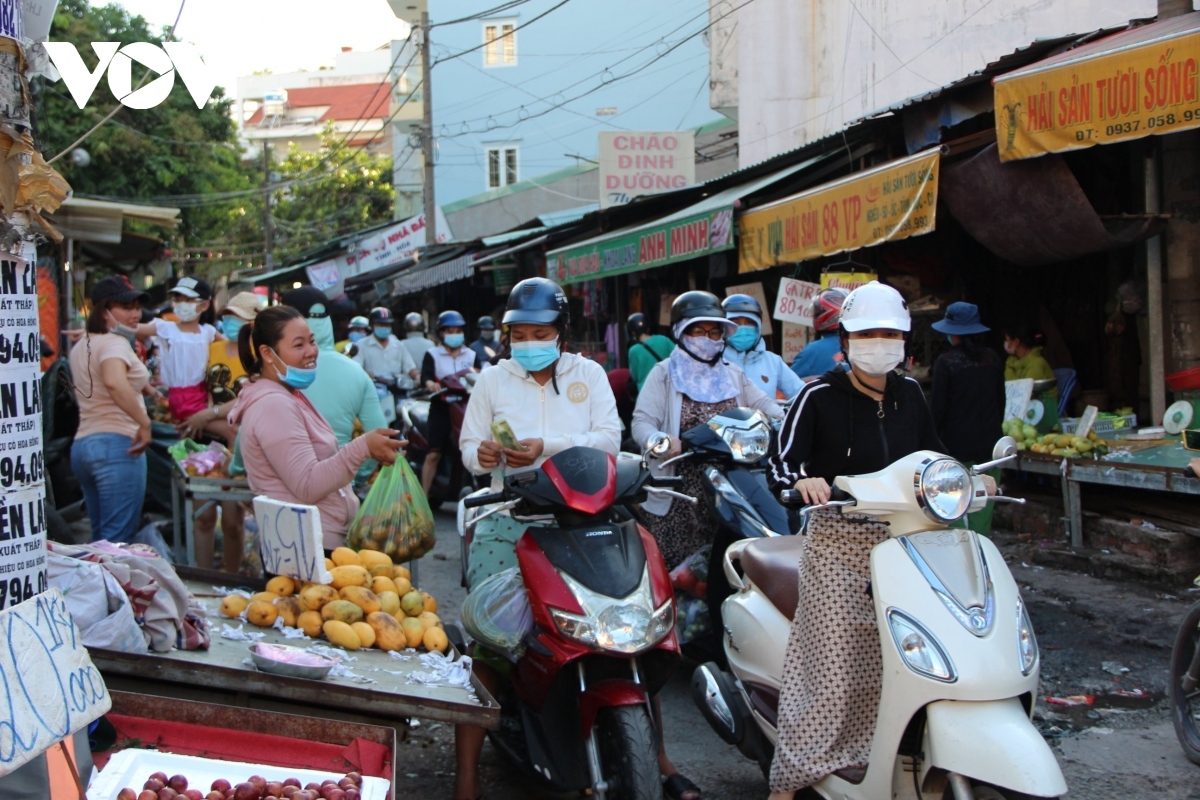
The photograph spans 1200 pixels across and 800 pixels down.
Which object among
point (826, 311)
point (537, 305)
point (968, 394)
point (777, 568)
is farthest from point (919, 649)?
point (968, 394)

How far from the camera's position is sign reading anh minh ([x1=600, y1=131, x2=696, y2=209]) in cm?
1838

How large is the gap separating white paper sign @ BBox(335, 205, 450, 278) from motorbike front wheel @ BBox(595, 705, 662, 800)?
62.5 feet

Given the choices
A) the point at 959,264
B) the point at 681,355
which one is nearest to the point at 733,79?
the point at 959,264

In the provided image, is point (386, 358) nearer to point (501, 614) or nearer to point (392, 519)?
point (392, 519)

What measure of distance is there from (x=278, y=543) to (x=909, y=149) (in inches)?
272

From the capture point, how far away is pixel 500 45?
35812mm

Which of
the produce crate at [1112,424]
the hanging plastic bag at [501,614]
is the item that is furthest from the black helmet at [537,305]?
the produce crate at [1112,424]

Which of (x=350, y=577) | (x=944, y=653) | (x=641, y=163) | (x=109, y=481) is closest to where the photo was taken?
(x=944, y=653)

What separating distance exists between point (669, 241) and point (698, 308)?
257 inches

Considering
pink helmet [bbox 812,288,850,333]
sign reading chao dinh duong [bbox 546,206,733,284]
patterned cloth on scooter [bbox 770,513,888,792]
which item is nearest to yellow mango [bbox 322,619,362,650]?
patterned cloth on scooter [bbox 770,513,888,792]

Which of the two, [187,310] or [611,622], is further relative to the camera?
[187,310]

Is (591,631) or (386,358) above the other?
(386,358)

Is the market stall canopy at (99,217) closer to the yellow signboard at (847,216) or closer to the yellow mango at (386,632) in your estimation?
the yellow signboard at (847,216)

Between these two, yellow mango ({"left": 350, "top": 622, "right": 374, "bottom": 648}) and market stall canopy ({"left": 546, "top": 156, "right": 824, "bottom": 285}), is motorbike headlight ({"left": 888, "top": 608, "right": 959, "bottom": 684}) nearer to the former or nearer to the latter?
yellow mango ({"left": 350, "top": 622, "right": 374, "bottom": 648})
